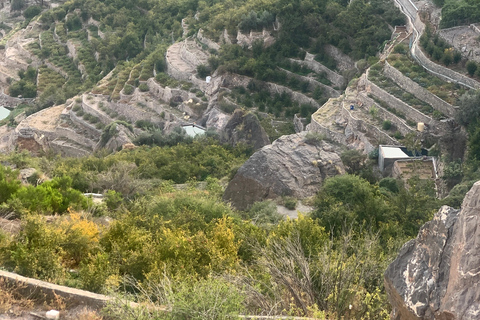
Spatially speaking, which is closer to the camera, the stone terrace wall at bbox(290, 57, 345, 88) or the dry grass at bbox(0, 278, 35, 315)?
the dry grass at bbox(0, 278, 35, 315)

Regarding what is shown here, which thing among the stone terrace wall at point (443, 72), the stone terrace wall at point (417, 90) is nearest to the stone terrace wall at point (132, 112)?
the stone terrace wall at point (417, 90)

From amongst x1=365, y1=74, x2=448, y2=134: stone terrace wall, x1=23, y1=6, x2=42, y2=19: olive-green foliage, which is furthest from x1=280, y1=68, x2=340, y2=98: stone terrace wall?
x1=23, y1=6, x2=42, y2=19: olive-green foliage

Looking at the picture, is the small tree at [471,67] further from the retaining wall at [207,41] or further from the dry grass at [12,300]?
the dry grass at [12,300]

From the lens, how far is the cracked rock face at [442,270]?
25.0ft

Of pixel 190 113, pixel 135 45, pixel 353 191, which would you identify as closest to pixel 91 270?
pixel 353 191

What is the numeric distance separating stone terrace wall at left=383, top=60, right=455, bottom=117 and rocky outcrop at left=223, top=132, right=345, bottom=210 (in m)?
7.42

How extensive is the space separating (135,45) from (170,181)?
3491 centimetres

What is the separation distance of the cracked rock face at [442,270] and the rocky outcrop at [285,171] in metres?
16.1

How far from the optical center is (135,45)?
199 ft

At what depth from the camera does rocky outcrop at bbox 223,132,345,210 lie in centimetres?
2517

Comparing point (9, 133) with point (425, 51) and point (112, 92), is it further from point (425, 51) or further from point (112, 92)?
point (425, 51)

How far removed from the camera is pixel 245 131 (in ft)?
123

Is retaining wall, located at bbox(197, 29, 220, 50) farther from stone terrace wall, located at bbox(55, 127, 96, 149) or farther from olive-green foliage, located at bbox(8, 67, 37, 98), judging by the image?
olive-green foliage, located at bbox(8, 67, 37, 98)

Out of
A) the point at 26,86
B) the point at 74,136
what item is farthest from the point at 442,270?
the point at 26,86
